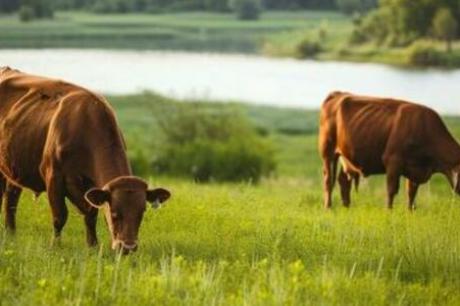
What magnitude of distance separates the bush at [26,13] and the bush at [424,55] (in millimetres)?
28789

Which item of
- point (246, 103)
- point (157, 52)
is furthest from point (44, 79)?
point (157, 52)

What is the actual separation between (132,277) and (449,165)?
23.3ft

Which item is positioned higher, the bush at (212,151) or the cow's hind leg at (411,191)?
the cow's hind leg at (411,191)

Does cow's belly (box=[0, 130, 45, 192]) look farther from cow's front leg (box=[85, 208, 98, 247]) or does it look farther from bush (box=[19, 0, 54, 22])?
bush (box=[19, 0, 54, 22])

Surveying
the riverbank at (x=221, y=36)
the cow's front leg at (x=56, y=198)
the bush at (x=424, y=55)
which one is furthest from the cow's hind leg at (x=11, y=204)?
the riverbank at (x=221, y=36)

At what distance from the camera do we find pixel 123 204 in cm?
843

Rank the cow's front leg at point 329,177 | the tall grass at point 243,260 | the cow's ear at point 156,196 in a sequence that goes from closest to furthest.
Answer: the tall grass at point 243,260 < the cow's ear at point 156,196 < the cow's front leg at point 329,177

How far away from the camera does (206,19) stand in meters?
121

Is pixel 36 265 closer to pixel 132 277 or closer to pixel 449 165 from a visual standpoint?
pixel 132 277

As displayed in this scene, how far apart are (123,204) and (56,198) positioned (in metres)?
1.36

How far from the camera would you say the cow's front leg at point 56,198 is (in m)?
9.50

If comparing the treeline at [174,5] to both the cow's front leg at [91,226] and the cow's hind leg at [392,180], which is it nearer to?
the cow's hind leg at [392,180]

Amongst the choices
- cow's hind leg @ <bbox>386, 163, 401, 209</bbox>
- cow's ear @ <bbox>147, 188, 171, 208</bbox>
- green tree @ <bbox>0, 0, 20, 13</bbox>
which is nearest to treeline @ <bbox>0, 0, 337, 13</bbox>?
green tree @ <bbox>0, 0, 20, 13</bbox>

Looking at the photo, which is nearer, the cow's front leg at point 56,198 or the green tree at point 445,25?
the cow's front leg at point 56,198
